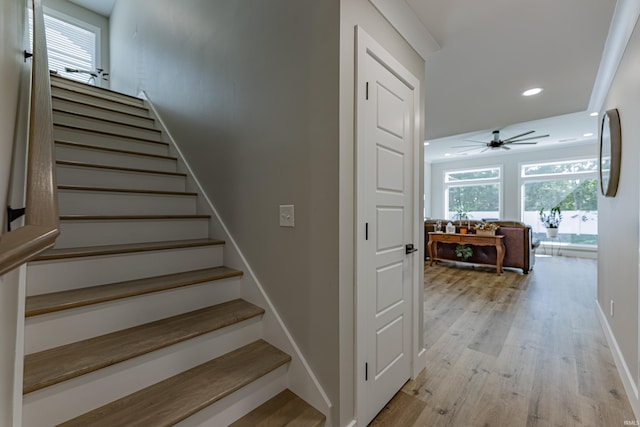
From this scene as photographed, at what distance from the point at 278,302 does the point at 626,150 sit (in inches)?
101

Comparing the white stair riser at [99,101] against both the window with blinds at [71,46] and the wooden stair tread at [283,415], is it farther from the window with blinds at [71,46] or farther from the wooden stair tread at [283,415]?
the wooden stair tread at [283,415]

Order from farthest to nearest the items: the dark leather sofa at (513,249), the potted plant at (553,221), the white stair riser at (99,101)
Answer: the potted plant at (553,221), the dark leather sofa at (513,249), the white stair riser at (99,101)

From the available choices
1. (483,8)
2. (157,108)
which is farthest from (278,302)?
(157,108)

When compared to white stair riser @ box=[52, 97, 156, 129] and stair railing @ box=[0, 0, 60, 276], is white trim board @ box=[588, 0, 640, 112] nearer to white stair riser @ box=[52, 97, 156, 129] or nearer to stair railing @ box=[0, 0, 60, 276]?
stair railing @ box=[0, 0, 60, 276]

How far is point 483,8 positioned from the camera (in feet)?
5.85

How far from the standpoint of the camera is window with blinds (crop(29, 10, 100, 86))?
4.50 metres

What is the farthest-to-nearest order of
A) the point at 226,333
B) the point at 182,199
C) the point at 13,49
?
the point at 182,199
the point at 226,333
the point at 13,49

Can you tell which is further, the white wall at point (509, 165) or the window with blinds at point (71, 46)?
the white wall at point (509, 165)

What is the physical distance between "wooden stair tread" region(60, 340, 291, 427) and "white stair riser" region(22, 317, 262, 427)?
3cm

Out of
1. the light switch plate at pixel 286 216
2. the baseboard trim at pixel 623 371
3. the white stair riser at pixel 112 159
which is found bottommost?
the baseboard trim at pixel 623 371

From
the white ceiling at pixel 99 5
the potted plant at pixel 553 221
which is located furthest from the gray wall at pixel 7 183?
the potted plant at pixel 553 221

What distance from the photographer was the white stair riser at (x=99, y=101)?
293cm

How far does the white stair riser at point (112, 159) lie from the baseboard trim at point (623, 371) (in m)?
3.78

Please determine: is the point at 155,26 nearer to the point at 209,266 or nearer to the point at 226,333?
the point at 209,266
